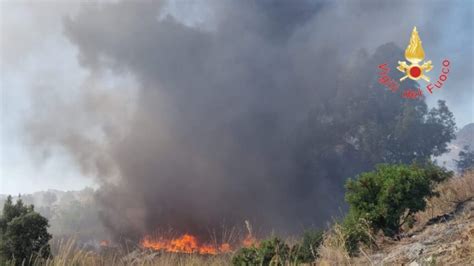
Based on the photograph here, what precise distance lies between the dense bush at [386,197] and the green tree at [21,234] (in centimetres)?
1005

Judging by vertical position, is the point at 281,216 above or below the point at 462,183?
above

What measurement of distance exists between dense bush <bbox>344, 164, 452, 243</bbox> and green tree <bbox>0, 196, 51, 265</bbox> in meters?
10.1

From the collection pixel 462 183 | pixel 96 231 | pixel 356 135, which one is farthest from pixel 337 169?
pixel 462 183

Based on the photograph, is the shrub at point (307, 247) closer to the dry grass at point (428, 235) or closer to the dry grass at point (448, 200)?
the dry grass at point (428, 235)

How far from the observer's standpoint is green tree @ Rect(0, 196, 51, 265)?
12852 mm

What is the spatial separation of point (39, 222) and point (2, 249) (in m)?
1.31

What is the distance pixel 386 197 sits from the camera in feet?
41.1

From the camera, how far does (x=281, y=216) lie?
82312 mm

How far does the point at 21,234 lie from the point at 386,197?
11.9 meters

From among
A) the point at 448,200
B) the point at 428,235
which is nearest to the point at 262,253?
the point at 428,235

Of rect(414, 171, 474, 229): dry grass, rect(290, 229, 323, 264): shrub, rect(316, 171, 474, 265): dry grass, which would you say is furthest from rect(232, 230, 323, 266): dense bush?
rect(414, 171, 474, 229): dry grass

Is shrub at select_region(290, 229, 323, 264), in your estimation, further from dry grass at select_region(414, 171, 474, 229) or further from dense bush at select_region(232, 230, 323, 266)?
dry grass at select_region(414, 171, 474, 229)

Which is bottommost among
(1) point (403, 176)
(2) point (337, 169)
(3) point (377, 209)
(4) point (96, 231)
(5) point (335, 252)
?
(5) point (335, 252)

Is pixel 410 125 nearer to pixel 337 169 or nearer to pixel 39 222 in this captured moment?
pixel 337 169
